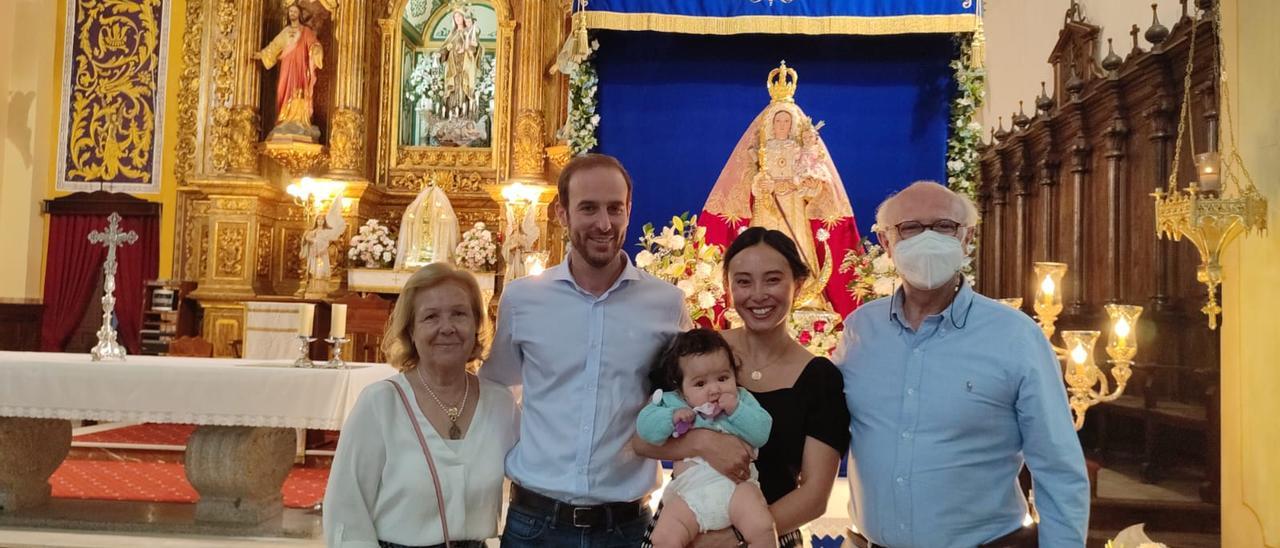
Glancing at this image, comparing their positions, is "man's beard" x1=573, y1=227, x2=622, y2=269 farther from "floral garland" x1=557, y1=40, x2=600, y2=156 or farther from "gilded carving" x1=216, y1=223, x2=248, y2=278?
"gilded carving" x1=216, y1=223, x2=248, y2=278

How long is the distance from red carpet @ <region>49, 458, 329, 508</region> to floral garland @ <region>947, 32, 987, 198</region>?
197 inches

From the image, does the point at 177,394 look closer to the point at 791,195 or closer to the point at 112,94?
the point at 791,195

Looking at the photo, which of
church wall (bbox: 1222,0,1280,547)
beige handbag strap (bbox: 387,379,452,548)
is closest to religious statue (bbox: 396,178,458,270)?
church wall (bbox: 1222,0,1280,547)

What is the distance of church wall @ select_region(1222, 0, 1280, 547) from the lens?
4.46m

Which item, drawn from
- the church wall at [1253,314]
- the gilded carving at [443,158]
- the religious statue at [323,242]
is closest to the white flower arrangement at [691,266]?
the church wall at [1253,314]

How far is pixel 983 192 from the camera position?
442 inches

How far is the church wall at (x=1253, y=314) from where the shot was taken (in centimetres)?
446

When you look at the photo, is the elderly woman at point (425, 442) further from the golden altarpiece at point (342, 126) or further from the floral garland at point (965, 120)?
the golden altarpiece at point (342, 126)

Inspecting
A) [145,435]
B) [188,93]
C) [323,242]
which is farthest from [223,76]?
A: [145,435]

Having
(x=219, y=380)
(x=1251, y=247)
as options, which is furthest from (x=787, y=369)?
(x=219, y=380)

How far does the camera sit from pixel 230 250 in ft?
36.2

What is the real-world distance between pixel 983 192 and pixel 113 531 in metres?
9.28

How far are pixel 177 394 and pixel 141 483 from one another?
2296mm

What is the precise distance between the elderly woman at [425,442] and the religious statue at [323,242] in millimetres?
8671
